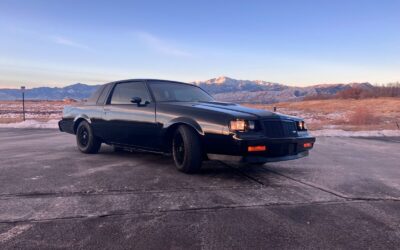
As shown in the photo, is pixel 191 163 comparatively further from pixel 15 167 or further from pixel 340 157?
pixel 340 157

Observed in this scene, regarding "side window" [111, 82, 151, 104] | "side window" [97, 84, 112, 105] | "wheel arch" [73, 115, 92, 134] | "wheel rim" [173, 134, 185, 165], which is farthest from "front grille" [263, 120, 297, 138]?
"wheel arch" [73, 115, 92, 134]

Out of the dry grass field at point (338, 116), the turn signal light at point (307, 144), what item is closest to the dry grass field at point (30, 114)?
the dry grass field at point (338, 116)

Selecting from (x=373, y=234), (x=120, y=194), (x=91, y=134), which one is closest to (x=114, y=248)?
(x=120, y=194)

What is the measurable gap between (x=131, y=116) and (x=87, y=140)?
1.65 meters

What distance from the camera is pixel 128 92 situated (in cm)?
679

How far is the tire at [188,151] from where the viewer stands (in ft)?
17.0

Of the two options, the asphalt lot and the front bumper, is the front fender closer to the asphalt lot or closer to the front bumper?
the front bumper

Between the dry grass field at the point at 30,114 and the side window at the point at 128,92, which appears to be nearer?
the side window at the point at 128,92

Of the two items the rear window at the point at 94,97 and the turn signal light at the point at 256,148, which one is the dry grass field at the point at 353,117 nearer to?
the rear window at the point at 94,97

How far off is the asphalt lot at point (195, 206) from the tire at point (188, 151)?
0.17 m

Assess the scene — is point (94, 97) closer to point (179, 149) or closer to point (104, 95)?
point (104, 95)

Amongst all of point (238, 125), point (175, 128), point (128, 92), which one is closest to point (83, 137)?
point (128, 92)

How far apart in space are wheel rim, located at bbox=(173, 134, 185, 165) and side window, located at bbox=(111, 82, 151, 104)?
1037mm

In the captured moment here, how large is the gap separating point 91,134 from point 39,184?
9.03ft
